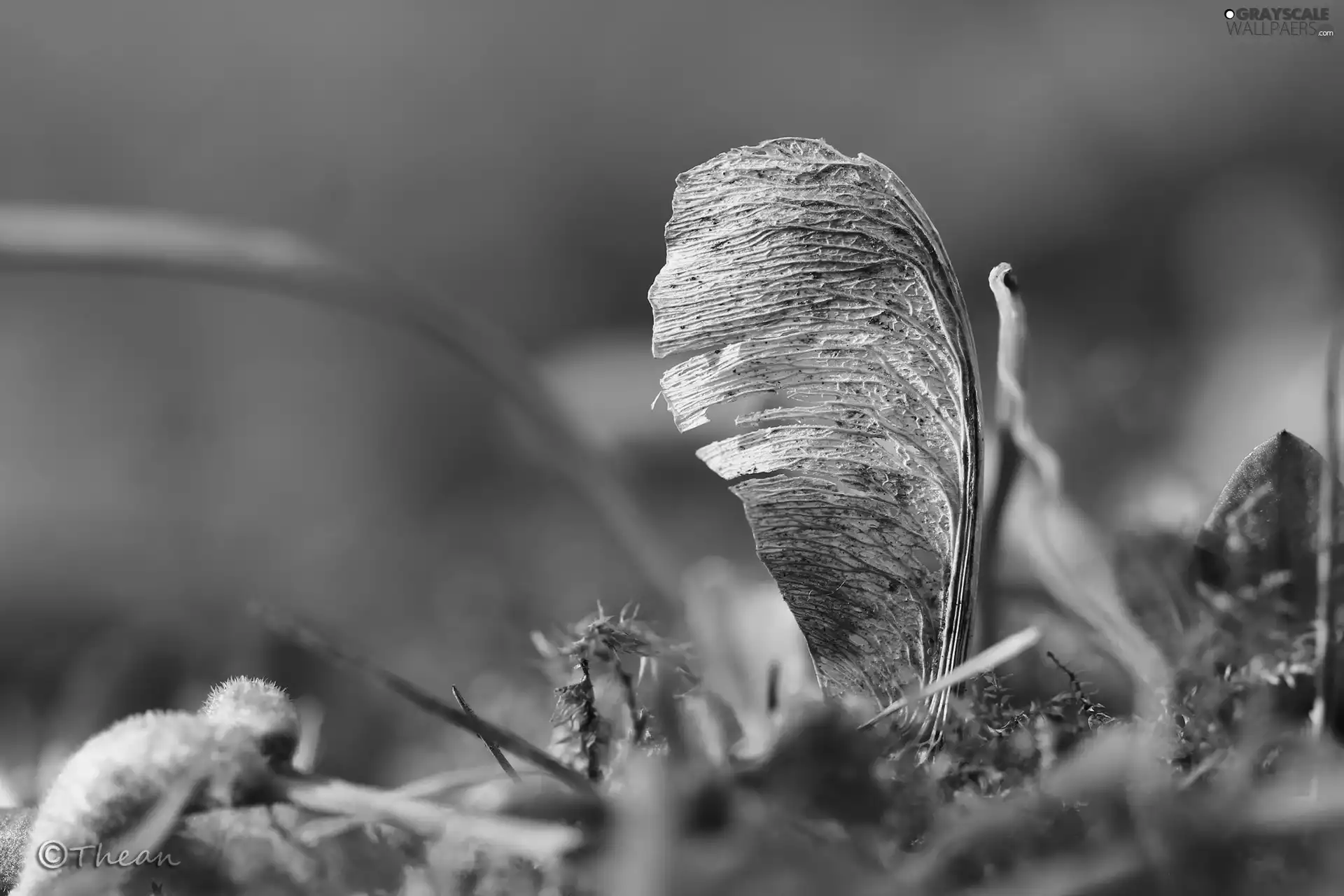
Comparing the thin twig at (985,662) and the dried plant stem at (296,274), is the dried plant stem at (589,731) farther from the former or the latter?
the dried plant stem at (296,274)

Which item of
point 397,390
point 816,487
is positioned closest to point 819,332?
point 816,487

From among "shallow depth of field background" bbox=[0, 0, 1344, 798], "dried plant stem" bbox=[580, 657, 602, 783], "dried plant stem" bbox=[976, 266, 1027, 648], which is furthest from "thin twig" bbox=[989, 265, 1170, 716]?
"shallow depth of field background" bbox=[0, 0, 1344, 798]

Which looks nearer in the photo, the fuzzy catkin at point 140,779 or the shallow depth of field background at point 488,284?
the fuzzy catkin at point 140,779

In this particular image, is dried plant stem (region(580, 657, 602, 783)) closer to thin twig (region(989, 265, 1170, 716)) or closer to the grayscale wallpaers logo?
thin twig (region(989, 265, 1170, 716))

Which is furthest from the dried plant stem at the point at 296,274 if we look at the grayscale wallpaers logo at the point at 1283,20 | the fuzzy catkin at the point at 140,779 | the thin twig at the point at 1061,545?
the grayscale wallpaers logo at the point at 1283,20

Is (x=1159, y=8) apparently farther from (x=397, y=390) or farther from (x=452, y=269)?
(x=397, y=390)

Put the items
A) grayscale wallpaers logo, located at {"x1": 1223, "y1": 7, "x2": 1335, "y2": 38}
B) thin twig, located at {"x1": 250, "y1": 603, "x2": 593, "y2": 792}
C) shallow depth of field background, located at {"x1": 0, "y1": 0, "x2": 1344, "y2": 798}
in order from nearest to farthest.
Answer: thin twig, located at {"x1": 250, "y1": 603, "x2": 593, "y2": 792}, grayscale wallpaers logo, located at {"x1": 1223, "y1": 7, "x2": 1335, "y2": 38}, shallow depth of field background, located at {"x1": 0, "y1": 0, "x2": 1344, "y2": 798}
